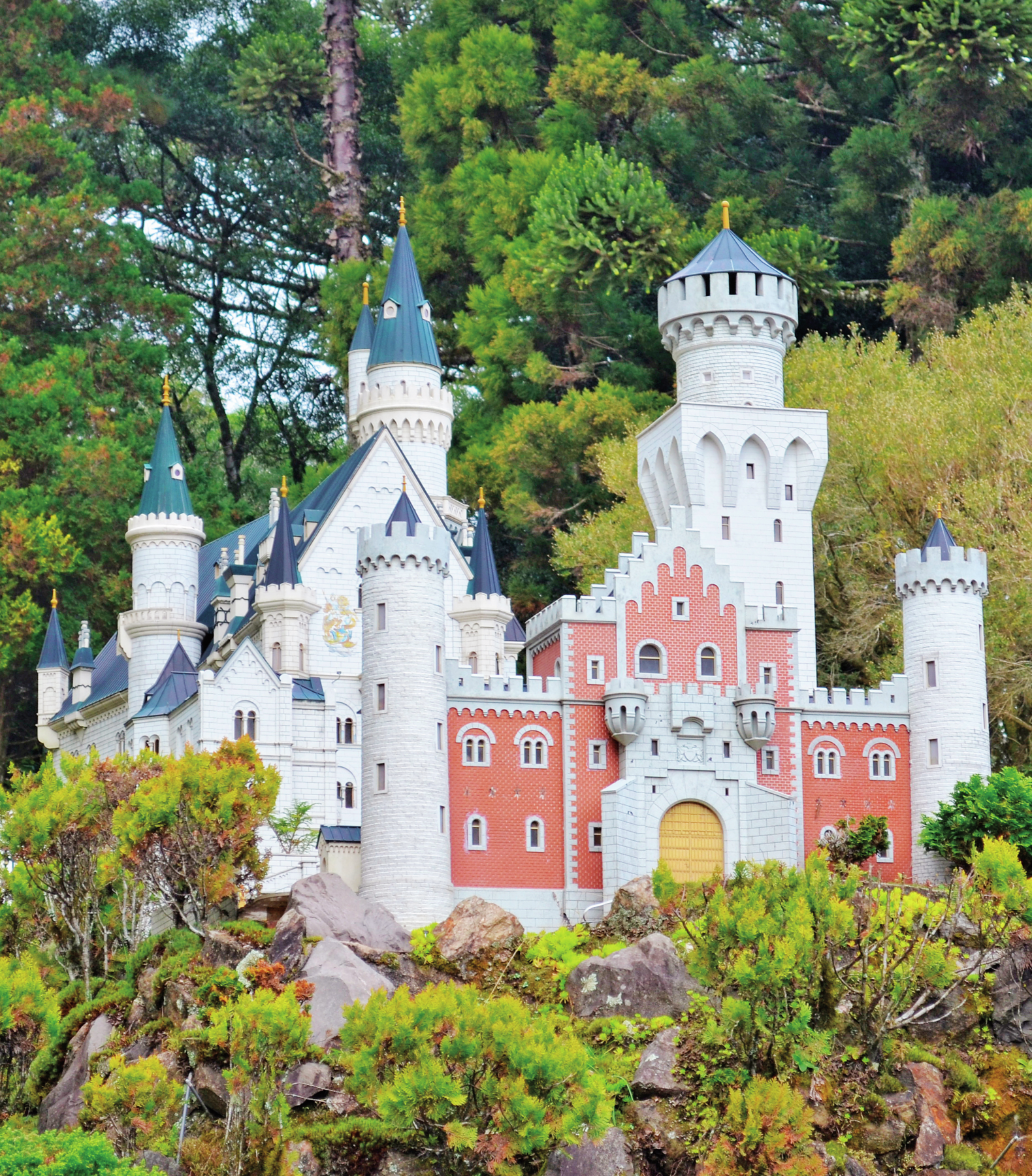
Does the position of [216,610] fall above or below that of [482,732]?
above

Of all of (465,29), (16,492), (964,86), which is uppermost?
(465,29)

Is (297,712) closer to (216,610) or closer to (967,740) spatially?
(216,610)

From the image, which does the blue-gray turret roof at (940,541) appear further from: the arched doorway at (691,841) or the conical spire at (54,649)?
the conical spire at (54,649)

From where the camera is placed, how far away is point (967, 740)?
56312 mm

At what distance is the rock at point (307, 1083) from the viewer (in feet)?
147

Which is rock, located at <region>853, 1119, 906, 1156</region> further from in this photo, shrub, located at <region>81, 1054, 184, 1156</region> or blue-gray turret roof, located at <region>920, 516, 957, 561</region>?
blue-gray turret roof, located at <region>920, 516, 957, 561</region>

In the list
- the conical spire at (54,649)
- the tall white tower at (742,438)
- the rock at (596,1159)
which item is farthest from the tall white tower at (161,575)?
the rock at (596,1159)

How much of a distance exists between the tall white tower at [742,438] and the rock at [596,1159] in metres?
17.4

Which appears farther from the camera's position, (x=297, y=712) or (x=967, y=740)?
(x=297, y=712)

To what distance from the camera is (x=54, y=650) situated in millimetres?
77000

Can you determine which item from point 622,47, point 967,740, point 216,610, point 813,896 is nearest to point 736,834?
point 967,740

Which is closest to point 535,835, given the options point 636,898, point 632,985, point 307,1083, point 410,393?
point 636,898

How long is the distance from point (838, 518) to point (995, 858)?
20329 millimetres

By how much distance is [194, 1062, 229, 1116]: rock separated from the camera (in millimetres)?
45781
